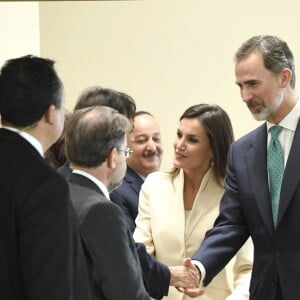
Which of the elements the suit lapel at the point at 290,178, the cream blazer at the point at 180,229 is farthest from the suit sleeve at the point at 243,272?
the suit lapel at the point at 290,178

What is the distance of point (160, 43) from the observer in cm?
454

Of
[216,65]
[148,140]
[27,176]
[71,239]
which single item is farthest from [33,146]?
[216,65]

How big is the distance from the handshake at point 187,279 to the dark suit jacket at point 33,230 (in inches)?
36.8

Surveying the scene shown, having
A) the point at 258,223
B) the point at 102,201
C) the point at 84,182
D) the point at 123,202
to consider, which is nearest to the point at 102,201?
the point at 102,201

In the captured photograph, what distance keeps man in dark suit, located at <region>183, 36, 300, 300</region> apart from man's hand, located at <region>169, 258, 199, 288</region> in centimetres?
7

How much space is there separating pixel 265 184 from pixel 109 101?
0.68m

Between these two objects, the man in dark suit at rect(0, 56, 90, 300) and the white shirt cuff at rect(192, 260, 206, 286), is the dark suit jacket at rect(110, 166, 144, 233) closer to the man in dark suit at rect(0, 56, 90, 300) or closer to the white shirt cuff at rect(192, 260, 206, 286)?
the white shirt cuff at rect(192, 260, 206, 286)

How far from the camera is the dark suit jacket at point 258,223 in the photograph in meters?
2.54

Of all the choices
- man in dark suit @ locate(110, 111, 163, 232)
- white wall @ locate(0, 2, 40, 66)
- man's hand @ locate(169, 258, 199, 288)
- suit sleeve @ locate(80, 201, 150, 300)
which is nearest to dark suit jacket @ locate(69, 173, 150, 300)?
suit sleeve @ locate(80, 201, 150, 300)

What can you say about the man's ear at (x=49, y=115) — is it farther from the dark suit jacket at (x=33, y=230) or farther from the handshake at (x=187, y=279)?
the handshake at (x=187, y=279)

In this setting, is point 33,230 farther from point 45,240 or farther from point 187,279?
point 187,279

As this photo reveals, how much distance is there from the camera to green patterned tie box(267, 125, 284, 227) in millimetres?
2615

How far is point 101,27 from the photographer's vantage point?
15.3ft

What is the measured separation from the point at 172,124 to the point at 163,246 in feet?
5.41
